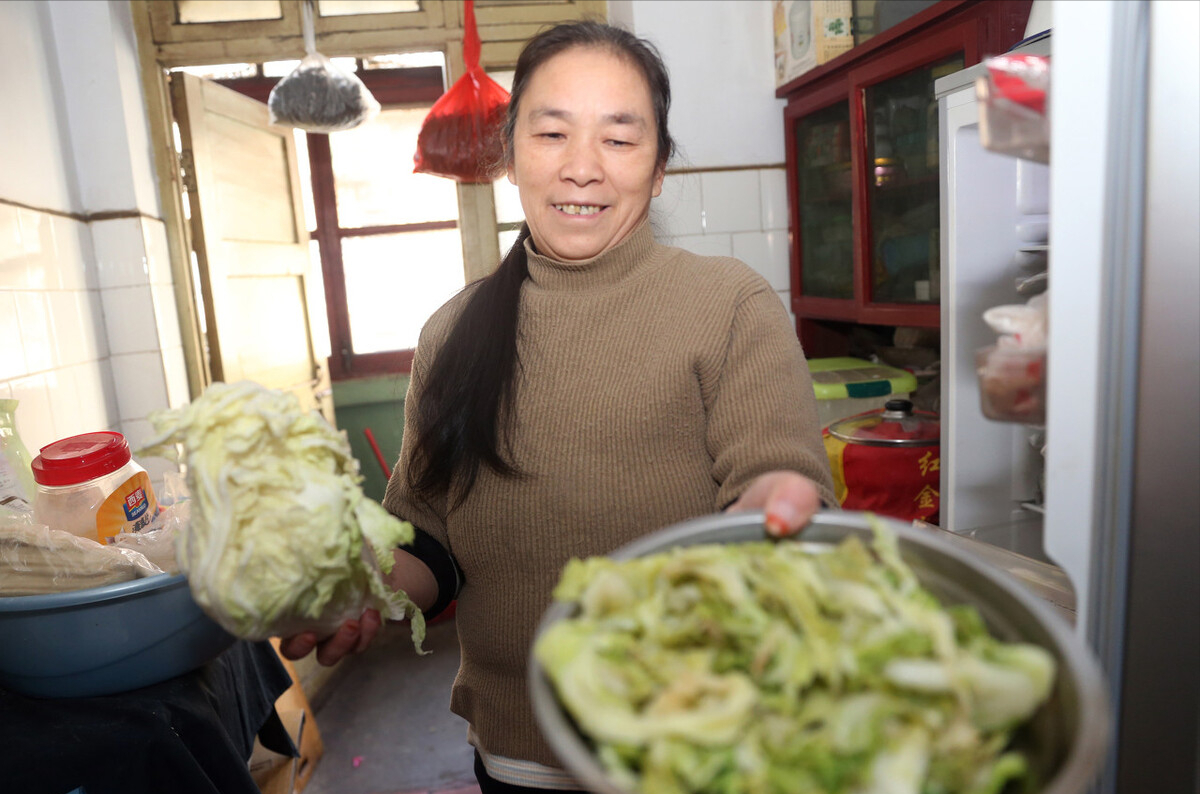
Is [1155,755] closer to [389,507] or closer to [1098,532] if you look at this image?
[1098,532]

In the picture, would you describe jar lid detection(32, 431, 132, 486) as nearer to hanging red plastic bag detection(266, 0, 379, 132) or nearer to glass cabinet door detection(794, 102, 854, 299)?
hanging red plastic bag detection(266, 0, 379, 132)

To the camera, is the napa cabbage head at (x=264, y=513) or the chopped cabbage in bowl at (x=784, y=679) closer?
the chopped cabbage in bowl at (x=784, y=679)

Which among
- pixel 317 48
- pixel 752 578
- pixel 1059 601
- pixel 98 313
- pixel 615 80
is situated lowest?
pixel 1059 601

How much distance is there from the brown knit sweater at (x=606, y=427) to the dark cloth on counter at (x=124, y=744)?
1.35 feet

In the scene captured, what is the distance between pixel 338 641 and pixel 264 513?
9.3 inches

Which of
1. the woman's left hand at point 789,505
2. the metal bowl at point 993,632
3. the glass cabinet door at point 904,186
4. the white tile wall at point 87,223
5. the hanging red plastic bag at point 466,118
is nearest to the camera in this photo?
the metal bowl at point 993,632

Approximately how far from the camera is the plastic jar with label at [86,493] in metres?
1.19

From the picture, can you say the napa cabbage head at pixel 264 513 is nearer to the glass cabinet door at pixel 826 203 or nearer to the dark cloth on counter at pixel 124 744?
the dark cloth on counter at pixel 124 744

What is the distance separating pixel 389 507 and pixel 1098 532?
3.08 ft

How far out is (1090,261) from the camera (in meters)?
0.69

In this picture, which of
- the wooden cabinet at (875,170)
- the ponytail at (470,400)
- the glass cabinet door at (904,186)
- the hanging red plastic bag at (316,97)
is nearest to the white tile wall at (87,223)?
the hanging red plastic bag at (316,97)

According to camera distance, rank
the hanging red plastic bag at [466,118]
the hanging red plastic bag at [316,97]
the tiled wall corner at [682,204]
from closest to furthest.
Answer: the hanging red plastic bag at [466,118] < the hanging red plastic bag at [316,97] < the tiled wall corner at [682,204]

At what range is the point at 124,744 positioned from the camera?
1097mm

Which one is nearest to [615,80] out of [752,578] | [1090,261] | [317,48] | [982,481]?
[1090,261]
